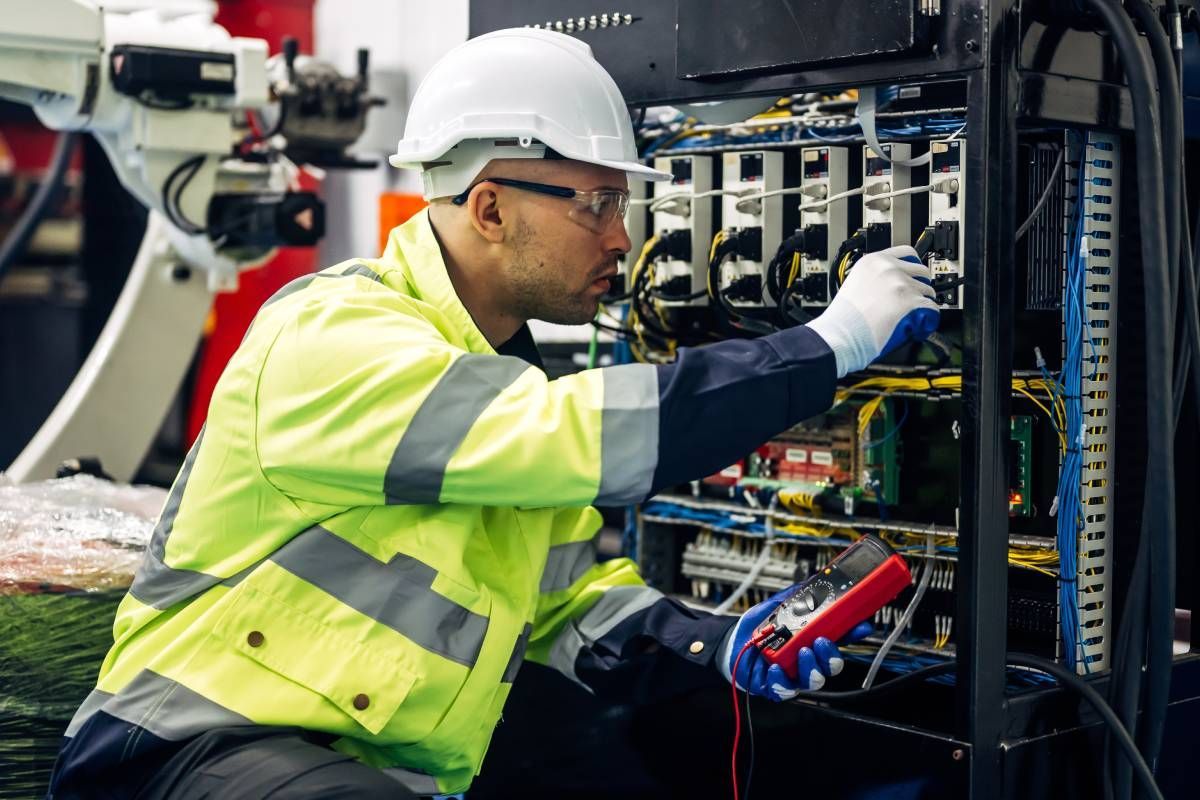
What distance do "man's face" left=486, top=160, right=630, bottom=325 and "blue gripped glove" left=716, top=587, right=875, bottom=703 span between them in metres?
0.50

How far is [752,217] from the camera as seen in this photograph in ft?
8.04

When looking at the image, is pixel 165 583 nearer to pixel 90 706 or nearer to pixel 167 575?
pixel 167 575

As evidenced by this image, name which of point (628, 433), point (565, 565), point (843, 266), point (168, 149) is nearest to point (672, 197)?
point (843, 266)

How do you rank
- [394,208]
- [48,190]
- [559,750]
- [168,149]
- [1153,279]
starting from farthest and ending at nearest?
1. [48,190]
2. [394,208]
3. [168,149]
4. [559,750]
5. [1153,279]

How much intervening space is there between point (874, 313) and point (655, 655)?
0.70m

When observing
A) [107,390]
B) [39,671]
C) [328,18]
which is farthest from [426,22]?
[39,671]

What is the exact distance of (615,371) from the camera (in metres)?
1.75

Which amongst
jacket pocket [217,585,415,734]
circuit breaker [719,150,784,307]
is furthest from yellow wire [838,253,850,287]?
jacket pocket [217,585,415,734]

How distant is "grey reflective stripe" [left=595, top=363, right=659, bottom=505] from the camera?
1.72 meters

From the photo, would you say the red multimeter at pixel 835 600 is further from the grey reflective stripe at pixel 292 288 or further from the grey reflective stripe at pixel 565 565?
the grey reflective stripe at pixel 292 288

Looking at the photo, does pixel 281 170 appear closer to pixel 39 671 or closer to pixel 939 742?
pixel 39 671

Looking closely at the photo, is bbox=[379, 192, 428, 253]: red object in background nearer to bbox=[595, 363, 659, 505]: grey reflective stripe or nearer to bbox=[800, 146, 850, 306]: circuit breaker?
bbox=[800, 146, 850, 306]: circuit breaker

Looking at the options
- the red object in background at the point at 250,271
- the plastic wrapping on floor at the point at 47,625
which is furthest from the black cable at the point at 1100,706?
the red object in background at the point at 250,271

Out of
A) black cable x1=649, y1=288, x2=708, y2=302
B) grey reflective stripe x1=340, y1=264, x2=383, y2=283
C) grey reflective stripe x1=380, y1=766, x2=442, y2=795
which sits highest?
black cable x1=649, y1=288, x2=708, y2=302
